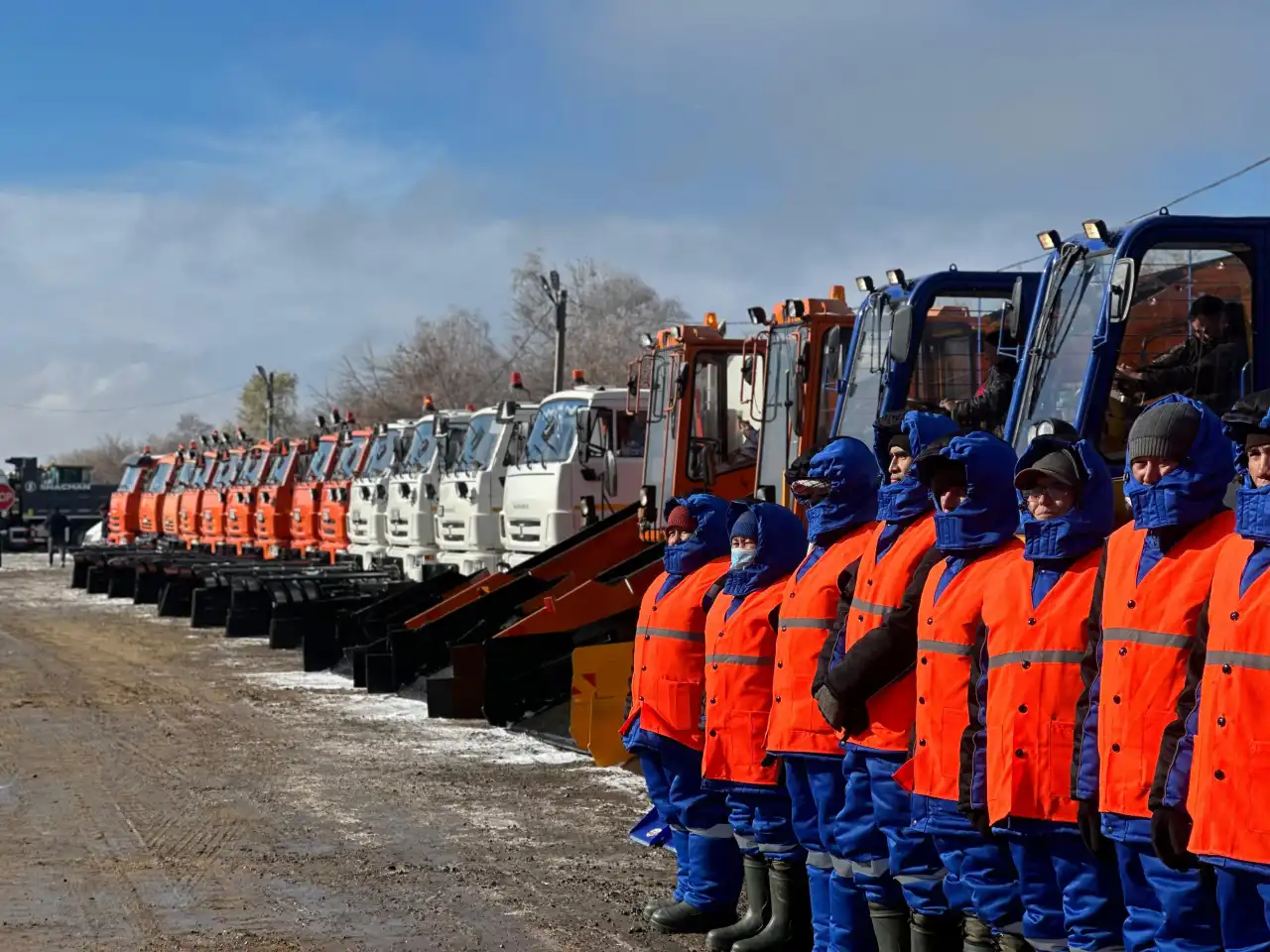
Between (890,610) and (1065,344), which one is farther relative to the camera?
(1065,344)

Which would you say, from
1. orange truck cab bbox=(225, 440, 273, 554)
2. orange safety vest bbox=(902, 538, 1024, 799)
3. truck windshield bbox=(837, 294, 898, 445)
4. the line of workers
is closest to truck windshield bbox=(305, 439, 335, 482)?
orange truck cab bbox=(225, 440, 273, 554)

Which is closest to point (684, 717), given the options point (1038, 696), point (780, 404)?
point (1038, 696)

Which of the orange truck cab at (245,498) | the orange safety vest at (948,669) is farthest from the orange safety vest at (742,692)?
the orange truck cab at (245,498)

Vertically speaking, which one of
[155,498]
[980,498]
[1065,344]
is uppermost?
[155,498]

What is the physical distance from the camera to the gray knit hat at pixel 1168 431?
4527 mm

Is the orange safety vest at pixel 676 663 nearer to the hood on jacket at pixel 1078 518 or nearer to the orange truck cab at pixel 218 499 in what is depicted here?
the hood on jacket at pixel 1078 518

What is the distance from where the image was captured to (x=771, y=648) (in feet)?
22.7

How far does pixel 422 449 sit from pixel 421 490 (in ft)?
3.50

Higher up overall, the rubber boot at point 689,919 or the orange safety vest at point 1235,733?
the orange safety vest at point 1235,733

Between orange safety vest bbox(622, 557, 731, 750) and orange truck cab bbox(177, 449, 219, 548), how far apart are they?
30038 mm

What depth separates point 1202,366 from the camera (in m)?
8.45

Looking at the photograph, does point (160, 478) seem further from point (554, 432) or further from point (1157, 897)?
point (1157, 897)

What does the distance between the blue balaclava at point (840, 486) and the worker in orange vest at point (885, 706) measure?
14.0 inches

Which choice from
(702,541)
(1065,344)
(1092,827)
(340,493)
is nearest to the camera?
(1092,827)
